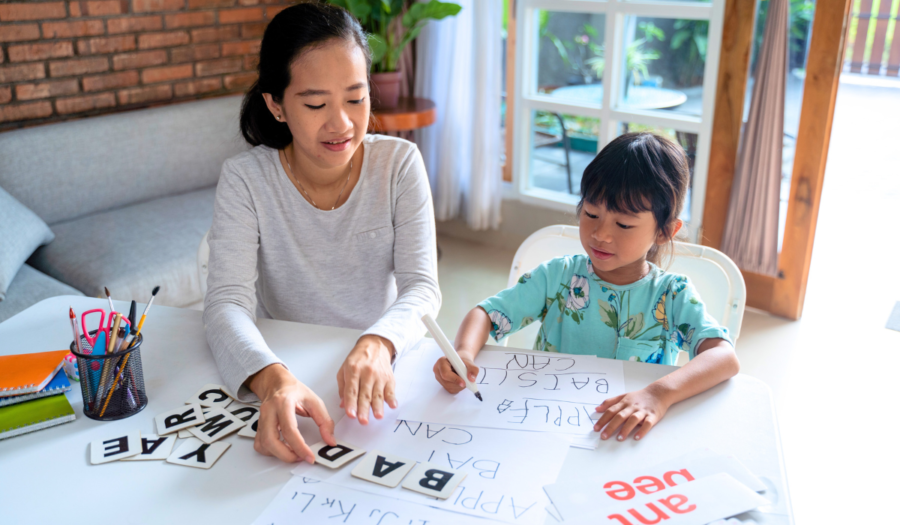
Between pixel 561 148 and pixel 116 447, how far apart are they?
268 cm

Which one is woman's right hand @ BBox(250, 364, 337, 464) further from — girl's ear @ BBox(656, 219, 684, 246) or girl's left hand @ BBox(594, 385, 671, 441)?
girl's ear @ BBox(656, 219, 684, 246)

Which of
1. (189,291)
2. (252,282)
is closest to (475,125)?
(189,291)

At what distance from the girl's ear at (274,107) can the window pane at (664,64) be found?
1.95 m

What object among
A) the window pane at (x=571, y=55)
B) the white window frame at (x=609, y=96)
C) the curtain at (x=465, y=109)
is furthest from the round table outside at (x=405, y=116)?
the window pane at (x=571, y=55)

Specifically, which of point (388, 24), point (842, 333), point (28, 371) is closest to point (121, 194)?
point (388, 24)

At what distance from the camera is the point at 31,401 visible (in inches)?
38.0

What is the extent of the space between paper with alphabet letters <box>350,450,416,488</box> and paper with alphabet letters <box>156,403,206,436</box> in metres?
0.27

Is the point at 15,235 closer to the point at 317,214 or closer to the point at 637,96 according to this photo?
the point at 317,214

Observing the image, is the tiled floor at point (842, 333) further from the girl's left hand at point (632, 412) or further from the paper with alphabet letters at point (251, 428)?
the paper with alphabet letters at point (251, 428)

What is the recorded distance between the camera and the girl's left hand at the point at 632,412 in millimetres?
900

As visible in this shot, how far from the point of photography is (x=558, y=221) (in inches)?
129

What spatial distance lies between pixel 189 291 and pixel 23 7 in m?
1.23

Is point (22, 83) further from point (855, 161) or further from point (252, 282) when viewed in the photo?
point (855, 161)

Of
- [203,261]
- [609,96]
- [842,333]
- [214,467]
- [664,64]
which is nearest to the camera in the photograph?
[214,467]
